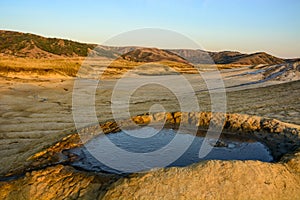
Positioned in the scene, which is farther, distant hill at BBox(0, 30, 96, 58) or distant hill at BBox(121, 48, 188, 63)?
distant hill at BBox(121, 48, 188, 63)

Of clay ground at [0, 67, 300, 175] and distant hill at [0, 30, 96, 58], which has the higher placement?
distant hill at [0, 30, 96, 58]

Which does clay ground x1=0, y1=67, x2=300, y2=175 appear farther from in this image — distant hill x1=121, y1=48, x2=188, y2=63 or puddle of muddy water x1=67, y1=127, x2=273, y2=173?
distant hill x1=121, y1=48, x2=188, y2=63

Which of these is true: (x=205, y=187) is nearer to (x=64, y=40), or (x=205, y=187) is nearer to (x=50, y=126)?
(x=50, y=126)

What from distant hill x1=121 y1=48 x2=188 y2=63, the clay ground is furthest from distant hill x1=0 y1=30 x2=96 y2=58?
the clay ground

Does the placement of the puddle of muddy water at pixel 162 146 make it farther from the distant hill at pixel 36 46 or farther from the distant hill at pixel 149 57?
the distant hill at pixel 149 57

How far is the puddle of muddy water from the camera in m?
4.72

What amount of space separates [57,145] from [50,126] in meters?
3.32

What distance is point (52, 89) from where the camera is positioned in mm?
15414

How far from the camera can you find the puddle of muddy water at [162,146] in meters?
4.72

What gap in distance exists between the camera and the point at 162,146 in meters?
5.81

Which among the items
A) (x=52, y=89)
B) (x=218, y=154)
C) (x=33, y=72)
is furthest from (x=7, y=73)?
(x=218, y=154)

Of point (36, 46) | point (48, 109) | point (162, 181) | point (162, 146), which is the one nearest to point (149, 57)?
point (36, 46)

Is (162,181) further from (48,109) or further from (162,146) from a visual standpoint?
(48,109)

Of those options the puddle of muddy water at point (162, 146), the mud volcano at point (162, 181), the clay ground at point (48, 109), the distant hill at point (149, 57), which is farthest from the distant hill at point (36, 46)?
the mud volcano at point (162, 181)
